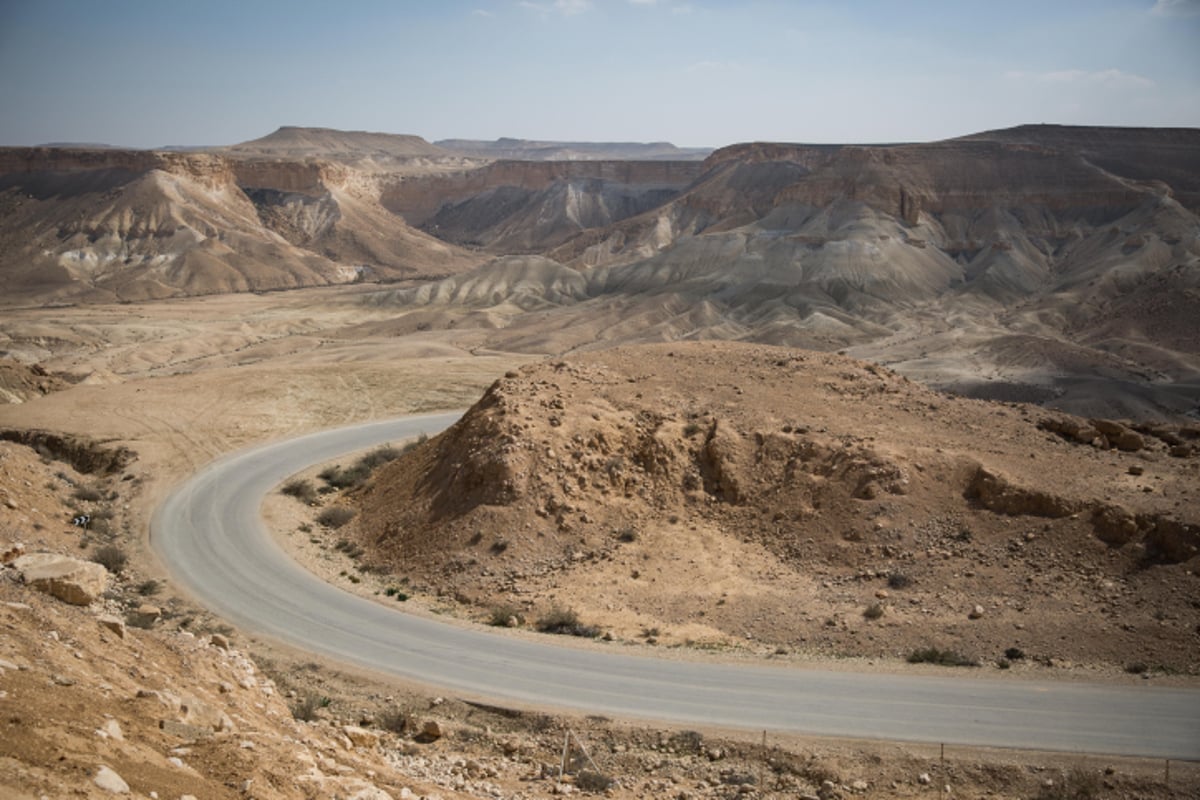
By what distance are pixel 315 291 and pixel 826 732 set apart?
10376 cm

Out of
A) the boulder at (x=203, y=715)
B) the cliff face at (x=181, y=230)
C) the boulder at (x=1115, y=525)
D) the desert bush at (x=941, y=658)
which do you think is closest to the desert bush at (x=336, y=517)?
the boulder at (x=203, y=715)

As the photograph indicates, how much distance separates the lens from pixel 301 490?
1193 inches

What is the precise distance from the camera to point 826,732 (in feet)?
50.3

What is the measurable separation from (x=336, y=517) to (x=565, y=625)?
10.3 m

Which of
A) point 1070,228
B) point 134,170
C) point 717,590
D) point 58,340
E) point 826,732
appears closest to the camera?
point 826,732

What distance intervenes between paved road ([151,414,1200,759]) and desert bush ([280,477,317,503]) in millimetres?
6759

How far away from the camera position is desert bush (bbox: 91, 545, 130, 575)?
897 inches

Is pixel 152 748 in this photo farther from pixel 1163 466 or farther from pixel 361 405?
pixel 361 405

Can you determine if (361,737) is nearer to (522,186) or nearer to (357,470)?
(357,470)

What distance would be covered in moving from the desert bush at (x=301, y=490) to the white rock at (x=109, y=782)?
878 inches

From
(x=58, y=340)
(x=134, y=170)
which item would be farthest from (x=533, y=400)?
(x=134, y=170)

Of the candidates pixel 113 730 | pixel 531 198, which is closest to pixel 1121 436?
pixel 113 730

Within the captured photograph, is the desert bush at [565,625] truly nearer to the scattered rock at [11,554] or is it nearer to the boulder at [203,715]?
the boulder at [203,715]

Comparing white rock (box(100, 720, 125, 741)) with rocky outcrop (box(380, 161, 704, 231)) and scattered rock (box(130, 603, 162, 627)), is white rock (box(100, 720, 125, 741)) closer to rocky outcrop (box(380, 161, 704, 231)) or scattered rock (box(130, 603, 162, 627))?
scattered rock (box(130, 603, 162, 627))
